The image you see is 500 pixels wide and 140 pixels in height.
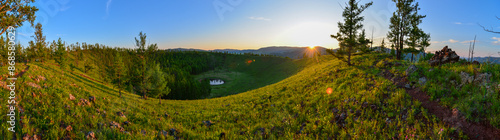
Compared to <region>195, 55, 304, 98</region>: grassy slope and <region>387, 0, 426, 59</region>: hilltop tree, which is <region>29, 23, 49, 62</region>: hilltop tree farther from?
<region>387, 0, 426, 59</region>: hilltop tree

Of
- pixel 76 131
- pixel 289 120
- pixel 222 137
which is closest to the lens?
pixel 76 131

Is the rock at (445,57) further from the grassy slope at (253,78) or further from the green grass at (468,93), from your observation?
the grassy slope at (253,78)

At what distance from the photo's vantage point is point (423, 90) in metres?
9.73

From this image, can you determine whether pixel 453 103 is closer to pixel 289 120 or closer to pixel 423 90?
pixel 423 90

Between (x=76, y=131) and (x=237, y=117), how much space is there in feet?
32.1

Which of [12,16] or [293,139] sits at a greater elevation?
[12,16]

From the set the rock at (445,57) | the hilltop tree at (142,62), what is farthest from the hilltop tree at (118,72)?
the rock at (445,57)

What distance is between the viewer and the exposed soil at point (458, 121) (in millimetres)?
5814

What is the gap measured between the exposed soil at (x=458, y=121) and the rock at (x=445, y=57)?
5253mm

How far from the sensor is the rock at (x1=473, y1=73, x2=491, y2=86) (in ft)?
26.3

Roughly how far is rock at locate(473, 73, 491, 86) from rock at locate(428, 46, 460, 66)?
4.57 m

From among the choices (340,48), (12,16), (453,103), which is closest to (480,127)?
(453,103)

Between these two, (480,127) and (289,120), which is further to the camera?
(289,120)

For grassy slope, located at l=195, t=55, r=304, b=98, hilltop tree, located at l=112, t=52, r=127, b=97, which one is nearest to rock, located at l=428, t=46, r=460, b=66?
hilltop tree, located at l=112, t=52, r=127, b=97
